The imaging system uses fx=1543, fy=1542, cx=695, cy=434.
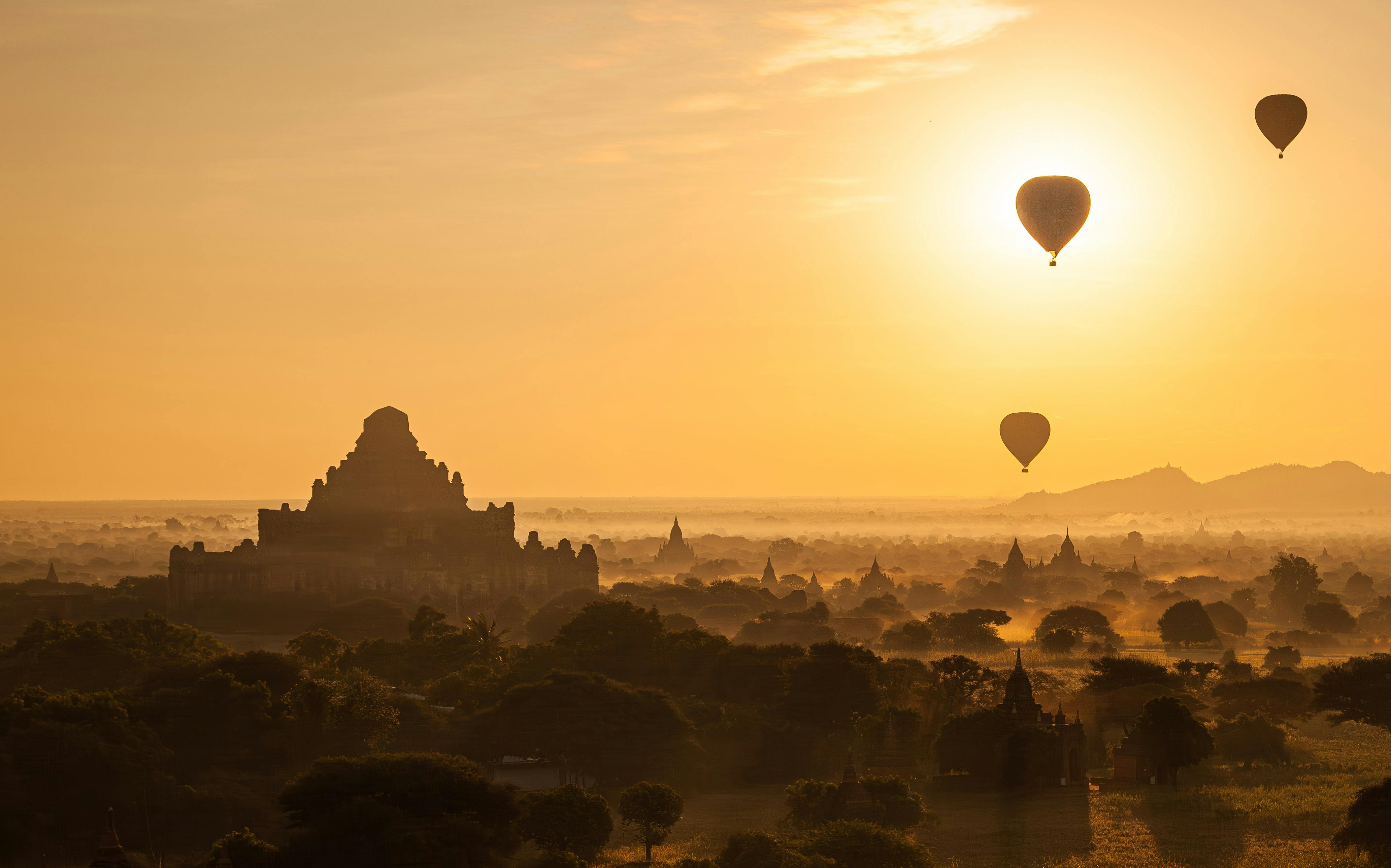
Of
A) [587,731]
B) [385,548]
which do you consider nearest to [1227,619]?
[385,548]

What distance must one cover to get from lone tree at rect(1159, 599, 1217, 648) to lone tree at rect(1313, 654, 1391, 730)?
162ft

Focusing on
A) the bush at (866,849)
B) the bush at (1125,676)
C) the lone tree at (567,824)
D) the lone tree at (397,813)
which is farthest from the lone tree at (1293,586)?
the lone tree at (397,813)

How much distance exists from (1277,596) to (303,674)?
115 meters

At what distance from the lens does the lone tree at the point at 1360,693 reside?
61531 millimetres

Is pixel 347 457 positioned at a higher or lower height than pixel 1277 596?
higher

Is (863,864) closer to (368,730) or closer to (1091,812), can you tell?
(1091,812)

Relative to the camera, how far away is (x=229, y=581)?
343 ft

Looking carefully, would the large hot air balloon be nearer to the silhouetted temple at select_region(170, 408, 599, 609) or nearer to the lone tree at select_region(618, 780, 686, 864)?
the lone tree at select_region(618, 780, 686, 864)

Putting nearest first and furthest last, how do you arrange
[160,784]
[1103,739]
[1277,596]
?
[160,784] < [1103,739] < [1277,596]

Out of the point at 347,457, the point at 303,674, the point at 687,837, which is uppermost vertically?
the point at 347,457

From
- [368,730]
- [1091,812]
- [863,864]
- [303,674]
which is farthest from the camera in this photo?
[303,674]

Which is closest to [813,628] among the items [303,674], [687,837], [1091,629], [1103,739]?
[1091,629]

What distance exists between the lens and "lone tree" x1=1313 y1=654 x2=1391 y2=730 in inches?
2422

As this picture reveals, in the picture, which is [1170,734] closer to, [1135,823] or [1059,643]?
[1135,823]
